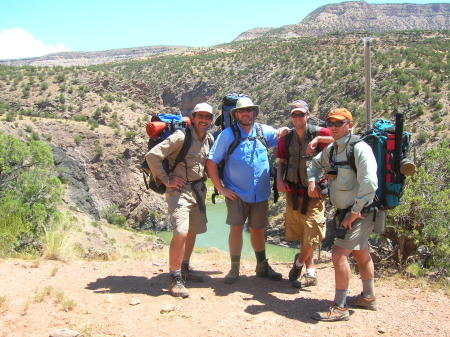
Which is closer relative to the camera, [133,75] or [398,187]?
[398,187]

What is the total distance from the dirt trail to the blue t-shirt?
117 cm

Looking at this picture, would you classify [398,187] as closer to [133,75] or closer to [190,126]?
[190,126]

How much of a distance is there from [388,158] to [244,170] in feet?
5.11

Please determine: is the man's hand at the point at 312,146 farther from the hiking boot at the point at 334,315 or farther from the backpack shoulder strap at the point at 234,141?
the hiking boot at the point at 334,315

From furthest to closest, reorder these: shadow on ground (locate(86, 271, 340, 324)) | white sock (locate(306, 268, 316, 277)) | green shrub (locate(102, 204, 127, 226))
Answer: green shrub (locate(102, 204, 127, 226)) < white sock (locate(306, 268, 316, 277)) < shadow on ground (locate(86, 271, 340, 324))

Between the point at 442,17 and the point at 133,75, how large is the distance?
121071 mm

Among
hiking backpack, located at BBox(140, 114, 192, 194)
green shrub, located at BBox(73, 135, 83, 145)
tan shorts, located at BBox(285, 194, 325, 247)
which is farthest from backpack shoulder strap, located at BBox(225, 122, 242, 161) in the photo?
green shrub, located at BBox(73, 135, 83, 145)

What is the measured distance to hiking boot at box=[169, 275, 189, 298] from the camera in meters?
4.81

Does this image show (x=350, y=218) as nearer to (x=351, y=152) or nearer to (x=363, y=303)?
(x=351, y=152)

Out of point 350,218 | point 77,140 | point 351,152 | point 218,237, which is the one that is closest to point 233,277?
point 350,218

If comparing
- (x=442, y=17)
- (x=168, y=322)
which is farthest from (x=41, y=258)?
(x=442, y=17)

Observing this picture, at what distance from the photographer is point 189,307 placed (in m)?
4.55

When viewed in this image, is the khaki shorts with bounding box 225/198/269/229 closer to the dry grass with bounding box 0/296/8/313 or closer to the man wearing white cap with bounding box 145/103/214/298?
the man wearing white cap with bounding box 145/103/214/298

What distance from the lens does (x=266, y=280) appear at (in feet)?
18.2
